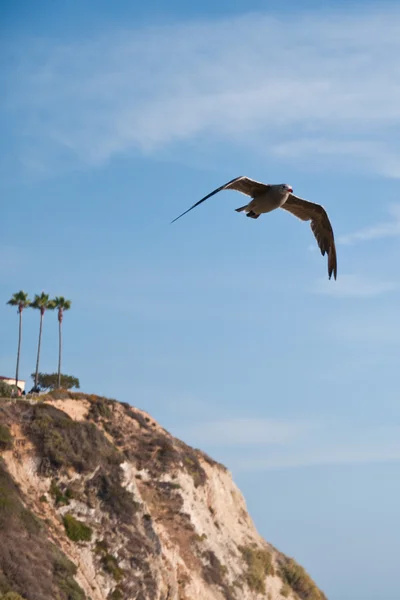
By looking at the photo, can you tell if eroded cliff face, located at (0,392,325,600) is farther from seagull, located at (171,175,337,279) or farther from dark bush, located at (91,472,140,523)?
seagull, located at (171,175,337,279)

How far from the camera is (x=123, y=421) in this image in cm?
7462

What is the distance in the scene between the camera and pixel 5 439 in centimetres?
6056

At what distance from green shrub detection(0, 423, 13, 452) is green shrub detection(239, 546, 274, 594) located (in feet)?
62.1

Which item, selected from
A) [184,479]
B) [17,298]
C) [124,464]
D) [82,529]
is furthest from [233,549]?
[17,298]

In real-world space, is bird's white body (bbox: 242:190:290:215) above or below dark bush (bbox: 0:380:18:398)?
below

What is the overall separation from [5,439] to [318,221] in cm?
3251

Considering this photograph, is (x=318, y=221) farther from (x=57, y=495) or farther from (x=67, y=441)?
(x=67, y=441)

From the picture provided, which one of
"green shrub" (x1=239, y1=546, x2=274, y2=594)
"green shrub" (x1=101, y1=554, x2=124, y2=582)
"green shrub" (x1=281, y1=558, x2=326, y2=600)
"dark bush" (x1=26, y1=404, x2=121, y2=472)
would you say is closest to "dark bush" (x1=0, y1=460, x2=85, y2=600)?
"green shrub" (x1=101, y1=554, x2=124, y2=582)

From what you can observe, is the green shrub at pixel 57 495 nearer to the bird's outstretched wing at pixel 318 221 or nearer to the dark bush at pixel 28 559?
the dark bush at pixel 28 559

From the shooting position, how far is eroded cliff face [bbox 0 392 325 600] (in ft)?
183

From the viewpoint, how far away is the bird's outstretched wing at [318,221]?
109ft

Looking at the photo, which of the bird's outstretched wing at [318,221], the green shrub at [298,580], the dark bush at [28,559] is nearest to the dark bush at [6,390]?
the dark bush at [28,559]

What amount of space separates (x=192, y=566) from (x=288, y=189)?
129 feet

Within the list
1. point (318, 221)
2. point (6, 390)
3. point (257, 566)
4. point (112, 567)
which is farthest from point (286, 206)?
point (6, 390)
